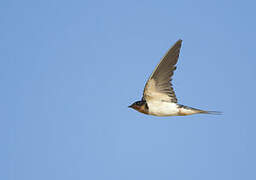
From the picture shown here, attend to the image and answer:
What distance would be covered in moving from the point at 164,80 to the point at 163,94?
0.19 metres

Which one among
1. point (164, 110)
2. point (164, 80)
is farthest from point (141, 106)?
point (164, 80)

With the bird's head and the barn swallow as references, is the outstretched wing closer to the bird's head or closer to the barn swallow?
the barn swallow

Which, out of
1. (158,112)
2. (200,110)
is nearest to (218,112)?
(200,110)

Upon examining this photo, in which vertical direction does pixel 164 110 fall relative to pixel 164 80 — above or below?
below

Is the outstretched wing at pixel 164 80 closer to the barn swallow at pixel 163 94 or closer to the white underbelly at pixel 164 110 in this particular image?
the barn swallow at pixel 163 94

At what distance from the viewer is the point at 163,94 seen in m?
5.73

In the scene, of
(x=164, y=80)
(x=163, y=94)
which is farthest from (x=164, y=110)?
(x=164, y=80)

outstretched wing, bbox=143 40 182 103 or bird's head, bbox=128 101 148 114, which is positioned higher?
outstretched wing, bbox=143 40 182 103

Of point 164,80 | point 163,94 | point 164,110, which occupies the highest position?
point 164,80

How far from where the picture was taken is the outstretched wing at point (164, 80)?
5.55 metres

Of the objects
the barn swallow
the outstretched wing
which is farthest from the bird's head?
the outstretched wing

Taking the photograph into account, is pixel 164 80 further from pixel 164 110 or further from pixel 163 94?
pixel 164 110

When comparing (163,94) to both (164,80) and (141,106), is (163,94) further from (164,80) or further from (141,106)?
(141,106)

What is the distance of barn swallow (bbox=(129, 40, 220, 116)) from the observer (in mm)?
5570
